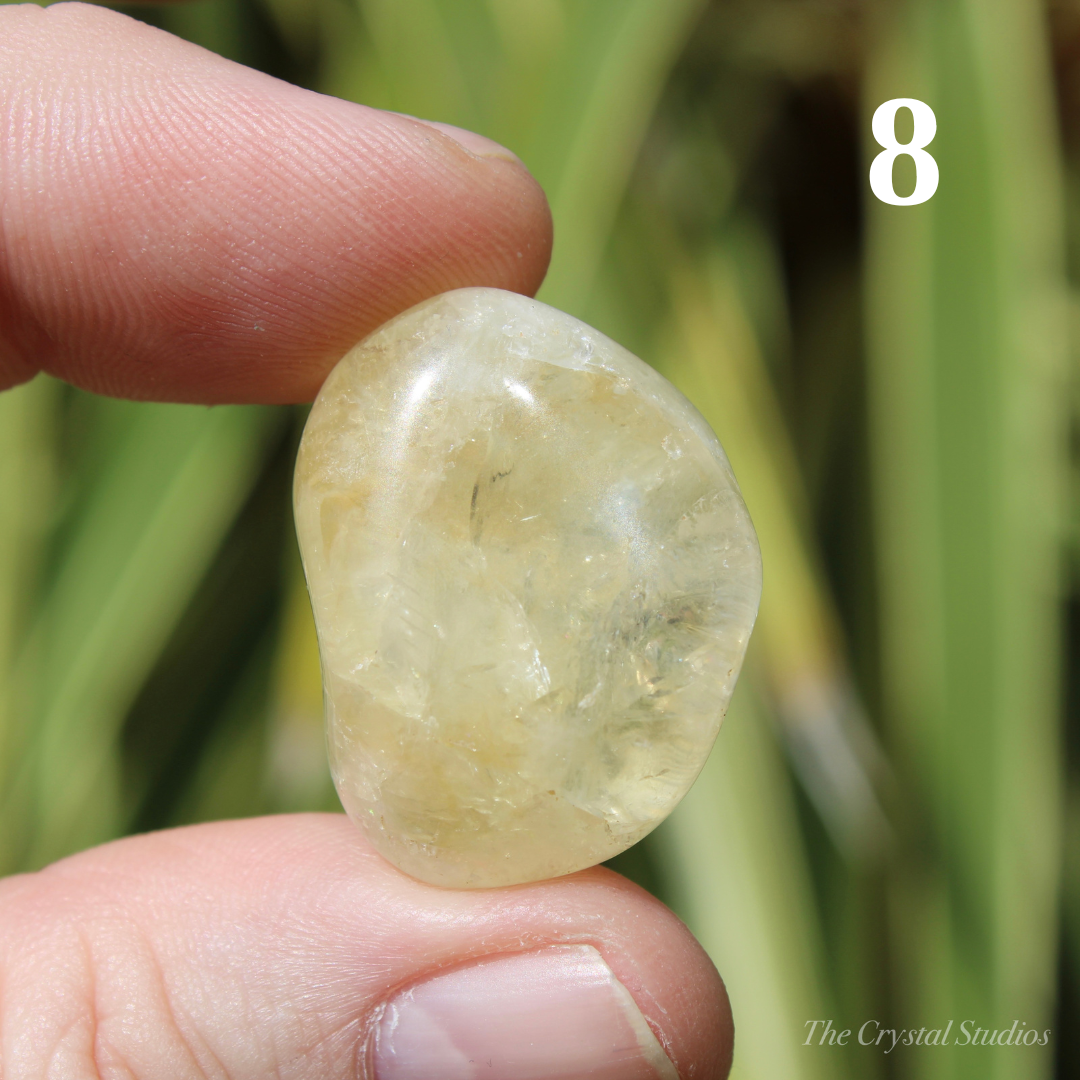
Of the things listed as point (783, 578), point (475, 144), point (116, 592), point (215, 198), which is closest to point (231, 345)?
point (215, 198)

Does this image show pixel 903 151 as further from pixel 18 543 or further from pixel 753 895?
pixel 18 543

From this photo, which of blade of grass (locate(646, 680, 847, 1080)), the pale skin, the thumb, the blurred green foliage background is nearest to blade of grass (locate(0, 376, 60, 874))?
the blurred green foliage background

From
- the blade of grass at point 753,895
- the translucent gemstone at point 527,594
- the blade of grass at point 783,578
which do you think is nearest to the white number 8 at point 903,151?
the blade of grass at point 783,578

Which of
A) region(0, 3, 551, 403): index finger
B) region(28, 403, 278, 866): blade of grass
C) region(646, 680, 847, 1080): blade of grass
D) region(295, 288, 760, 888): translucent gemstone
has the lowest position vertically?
region(646, 680, 847, 1080): blade of grass

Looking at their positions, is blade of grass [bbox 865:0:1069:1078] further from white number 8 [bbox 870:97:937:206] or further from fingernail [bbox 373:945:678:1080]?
fingernail [bbox 373:945:678:1080]

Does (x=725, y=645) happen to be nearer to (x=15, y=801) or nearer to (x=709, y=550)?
(x=709, y=550)
